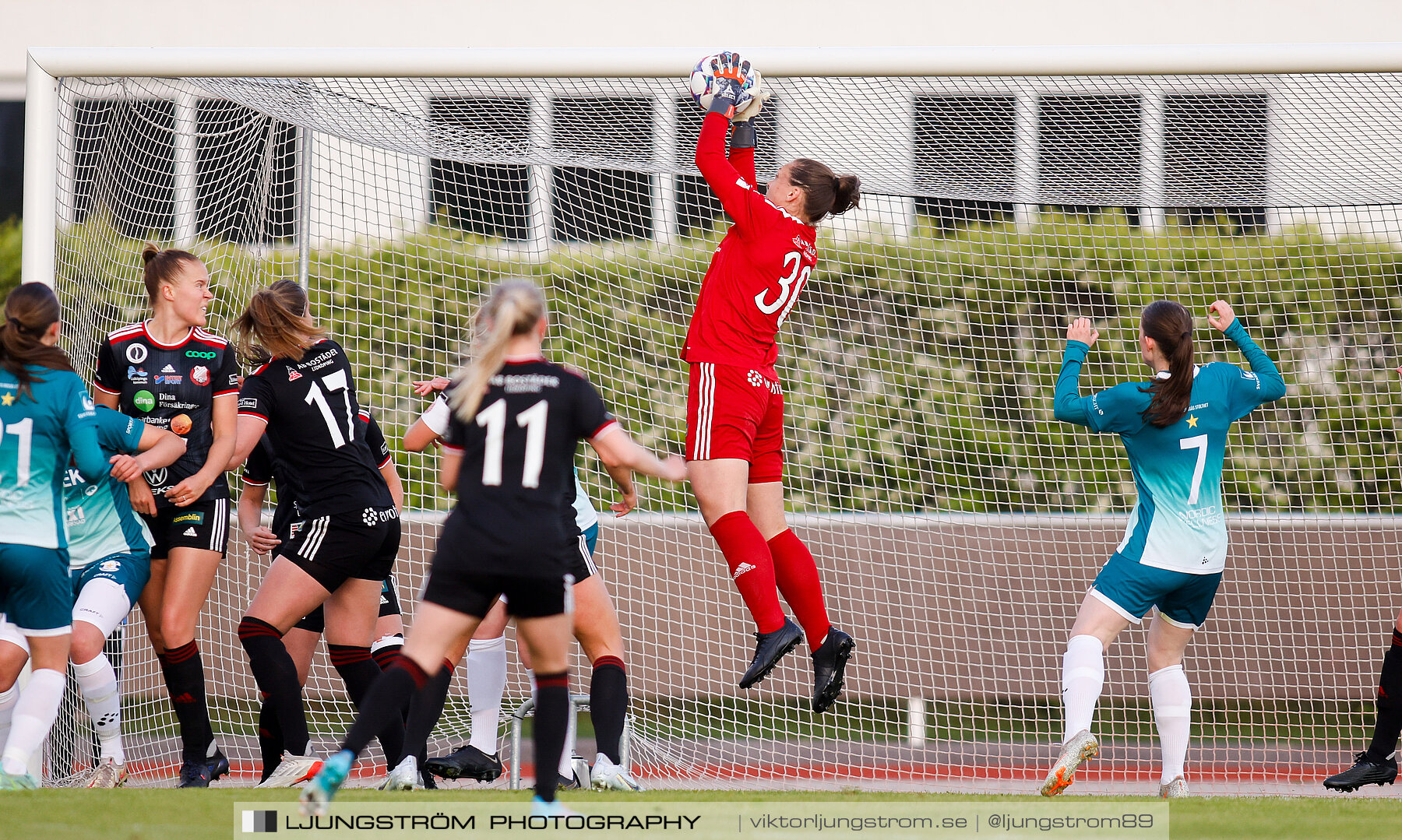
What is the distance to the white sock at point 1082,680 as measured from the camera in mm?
4929

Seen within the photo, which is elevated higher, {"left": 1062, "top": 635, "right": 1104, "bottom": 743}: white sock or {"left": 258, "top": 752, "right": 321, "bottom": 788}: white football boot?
{"left": 1062, "top": 635, "right": 1104, "bottom": 743}: white sock

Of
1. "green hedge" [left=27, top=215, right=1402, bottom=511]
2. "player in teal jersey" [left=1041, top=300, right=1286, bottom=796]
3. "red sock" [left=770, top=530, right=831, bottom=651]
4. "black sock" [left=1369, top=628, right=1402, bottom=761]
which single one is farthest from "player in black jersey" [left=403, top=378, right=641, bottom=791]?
"black sock" [left=1369, top=628, right=1402, bottom=761]

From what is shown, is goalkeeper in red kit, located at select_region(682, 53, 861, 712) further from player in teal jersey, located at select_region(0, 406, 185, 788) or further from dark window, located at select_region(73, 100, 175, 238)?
dark window, located at select_region(73, 100, 175, 238)

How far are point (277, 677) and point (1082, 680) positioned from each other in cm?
334

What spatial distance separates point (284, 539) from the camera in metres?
5.09

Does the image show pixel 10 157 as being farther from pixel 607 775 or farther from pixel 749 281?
pixel 607 775

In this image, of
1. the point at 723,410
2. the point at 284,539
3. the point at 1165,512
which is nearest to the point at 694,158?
the point at 723,410

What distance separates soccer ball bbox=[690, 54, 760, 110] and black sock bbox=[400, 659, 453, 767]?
7.81 feet

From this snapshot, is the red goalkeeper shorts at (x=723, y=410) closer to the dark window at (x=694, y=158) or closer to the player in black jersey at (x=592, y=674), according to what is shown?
the player in black jersey at (x=592, y=674)

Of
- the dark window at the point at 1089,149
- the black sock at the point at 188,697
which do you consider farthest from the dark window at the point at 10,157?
the dark window at the point at 1089,149

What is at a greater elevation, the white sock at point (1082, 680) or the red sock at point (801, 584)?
the red sock at point (801, 584)

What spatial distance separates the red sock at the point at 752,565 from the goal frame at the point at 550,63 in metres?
2.35

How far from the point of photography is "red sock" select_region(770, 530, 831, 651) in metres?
4.89

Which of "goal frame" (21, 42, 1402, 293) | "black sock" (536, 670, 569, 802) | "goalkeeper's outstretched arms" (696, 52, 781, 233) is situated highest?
"goal frame" (21, 42, 1402, 293)
